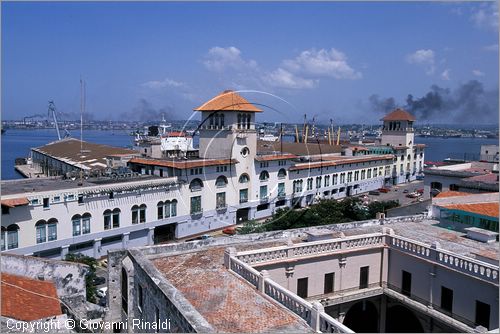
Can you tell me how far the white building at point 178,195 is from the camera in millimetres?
39969

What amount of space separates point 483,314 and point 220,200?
4092 centimetres

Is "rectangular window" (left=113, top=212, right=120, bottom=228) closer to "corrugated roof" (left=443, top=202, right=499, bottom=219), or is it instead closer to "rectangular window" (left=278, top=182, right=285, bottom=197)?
"rectangular window" (left=278, top=182, right=285, bottom=197)

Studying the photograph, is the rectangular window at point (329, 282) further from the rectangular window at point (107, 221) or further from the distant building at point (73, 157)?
the distant building at point (73, 157)

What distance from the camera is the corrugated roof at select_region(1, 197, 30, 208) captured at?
3677 cm

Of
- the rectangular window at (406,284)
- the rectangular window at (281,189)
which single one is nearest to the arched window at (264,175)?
the rectangular window at (281,189)

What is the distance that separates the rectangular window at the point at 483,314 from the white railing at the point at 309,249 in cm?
531

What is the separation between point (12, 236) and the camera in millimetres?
37812

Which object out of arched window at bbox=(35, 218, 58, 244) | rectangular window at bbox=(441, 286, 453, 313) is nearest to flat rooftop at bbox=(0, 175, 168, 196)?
arched window at bbox=(35, 218, 58, 244)

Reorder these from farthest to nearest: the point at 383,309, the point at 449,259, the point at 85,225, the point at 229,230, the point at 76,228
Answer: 1. the point at 229,230
2. the point at 85,225
3. the point at 76,228
4. the point at 383,309
5. the point at 449,259

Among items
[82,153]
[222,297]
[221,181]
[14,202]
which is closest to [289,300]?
[222,297]

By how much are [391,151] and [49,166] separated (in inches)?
2682

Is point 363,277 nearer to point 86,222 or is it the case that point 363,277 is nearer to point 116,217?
point 86,222

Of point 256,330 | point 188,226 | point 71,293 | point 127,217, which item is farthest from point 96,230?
point 256,330

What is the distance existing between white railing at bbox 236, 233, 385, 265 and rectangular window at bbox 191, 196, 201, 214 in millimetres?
33660
